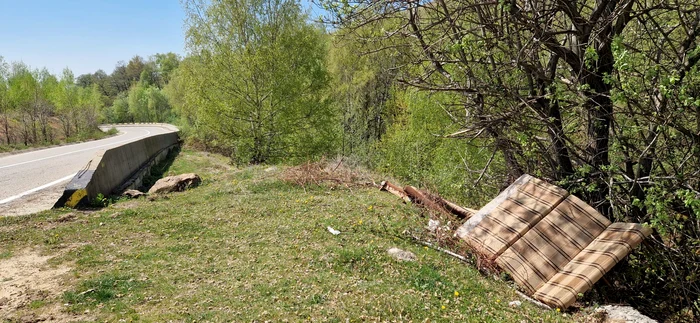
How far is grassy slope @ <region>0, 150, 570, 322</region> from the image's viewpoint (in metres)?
4.47

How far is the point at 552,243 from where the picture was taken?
575 cm

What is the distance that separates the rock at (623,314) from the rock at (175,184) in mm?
10641

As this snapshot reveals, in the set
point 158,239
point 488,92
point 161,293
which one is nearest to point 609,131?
point 488,92

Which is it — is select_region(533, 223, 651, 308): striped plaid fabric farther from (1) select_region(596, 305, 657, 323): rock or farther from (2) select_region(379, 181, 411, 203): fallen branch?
(2) select_region(379, 181, 411, 203): fallen branch

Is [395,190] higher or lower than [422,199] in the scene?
lower

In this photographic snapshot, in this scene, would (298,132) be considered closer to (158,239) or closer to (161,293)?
(158,239)

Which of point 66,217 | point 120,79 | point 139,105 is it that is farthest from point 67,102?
point 120,79

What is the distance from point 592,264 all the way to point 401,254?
2593 millimetres

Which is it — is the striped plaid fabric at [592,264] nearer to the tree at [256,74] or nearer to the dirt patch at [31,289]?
the dirt patch at [31,289]

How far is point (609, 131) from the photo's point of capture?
5.80 meters

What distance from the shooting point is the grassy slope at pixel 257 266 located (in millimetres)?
4469

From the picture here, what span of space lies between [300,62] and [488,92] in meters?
14.5

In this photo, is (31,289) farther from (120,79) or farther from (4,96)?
(120,79)

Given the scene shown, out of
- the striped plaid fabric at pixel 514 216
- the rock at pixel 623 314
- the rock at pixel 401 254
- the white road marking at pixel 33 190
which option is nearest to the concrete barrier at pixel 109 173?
the white road marking at pixel 33 190
